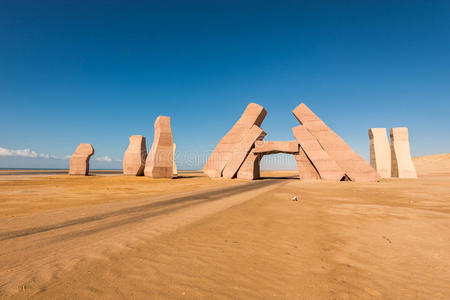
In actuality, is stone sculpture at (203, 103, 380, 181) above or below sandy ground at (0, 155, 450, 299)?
above

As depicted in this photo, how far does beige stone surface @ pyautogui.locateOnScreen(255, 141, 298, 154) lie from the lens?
74.5 feet

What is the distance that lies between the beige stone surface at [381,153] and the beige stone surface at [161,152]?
81.4 ft

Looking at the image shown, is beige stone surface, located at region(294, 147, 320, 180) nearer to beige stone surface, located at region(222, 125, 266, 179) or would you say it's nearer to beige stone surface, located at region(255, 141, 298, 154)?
beige stone surface, located at region(255, 141, 298, 154)

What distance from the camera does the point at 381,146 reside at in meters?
26.0

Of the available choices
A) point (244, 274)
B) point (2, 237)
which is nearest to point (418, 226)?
point (244, 274)

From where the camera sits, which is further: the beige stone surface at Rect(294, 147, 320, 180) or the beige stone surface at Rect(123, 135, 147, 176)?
the beige stone surface at Rect(123, 135, 147, 176)

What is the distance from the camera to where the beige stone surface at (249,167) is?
77.7 feet

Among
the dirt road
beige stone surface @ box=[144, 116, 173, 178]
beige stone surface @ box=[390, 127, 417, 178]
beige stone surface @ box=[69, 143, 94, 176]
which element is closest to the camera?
the dirt road

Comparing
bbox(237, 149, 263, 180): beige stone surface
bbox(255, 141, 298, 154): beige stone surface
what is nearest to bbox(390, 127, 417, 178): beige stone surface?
bbox(255, 141, 298, 154): beige stone surface

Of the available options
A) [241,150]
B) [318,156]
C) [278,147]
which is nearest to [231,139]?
[241,150]

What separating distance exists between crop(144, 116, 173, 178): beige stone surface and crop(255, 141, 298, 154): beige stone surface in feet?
32.3

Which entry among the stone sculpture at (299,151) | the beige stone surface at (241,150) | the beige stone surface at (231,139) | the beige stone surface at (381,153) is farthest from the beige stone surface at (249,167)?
the beige stone surface at (381,153)

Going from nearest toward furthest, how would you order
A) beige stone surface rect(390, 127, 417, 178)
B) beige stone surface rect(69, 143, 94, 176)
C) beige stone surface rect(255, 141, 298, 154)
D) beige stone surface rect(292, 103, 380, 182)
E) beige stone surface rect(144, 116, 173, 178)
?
beige stone surface rect(292, 103, 380, 182)
beige stone surface rect(144, 116, 173, 178)
beige stone surface rect(255, 141, 298, 154)
beige stone surface rect(390, 127, 417, 178)
beige stone surface rect(69, 143, 94, 176)

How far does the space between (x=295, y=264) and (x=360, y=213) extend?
4436 mm
